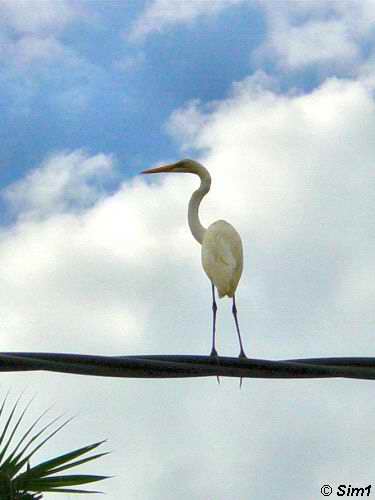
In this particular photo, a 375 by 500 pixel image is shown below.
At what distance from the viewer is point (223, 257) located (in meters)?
8.55

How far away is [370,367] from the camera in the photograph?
485 cm

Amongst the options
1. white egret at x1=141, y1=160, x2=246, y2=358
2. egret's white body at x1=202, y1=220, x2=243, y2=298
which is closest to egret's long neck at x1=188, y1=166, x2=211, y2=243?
white egret at x1=141, y1=160, x2=246, y2=358

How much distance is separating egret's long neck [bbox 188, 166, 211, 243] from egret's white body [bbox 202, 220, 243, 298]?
46cm

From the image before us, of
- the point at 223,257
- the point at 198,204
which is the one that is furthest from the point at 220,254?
the point at 198,204

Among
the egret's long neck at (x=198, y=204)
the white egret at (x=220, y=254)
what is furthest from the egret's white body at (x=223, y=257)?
the egret's long neck at (x=198, y=204)

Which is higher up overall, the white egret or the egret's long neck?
the egret's long neck

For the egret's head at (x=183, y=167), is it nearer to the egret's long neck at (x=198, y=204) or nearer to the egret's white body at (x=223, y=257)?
the egret's long neck at (x=198, y=204)

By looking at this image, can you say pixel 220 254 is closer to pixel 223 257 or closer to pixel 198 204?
pixel 223 257

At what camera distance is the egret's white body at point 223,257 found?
8.41 meters

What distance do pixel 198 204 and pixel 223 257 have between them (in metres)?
1.39

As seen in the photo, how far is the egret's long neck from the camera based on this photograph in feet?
31.4

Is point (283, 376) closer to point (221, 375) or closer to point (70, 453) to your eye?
point (221, 375)

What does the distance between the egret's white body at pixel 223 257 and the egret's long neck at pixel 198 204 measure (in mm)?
456

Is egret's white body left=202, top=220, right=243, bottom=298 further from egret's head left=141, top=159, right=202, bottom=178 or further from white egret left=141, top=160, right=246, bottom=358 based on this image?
egret's head left=141, top=159, right=202, bottom=178
